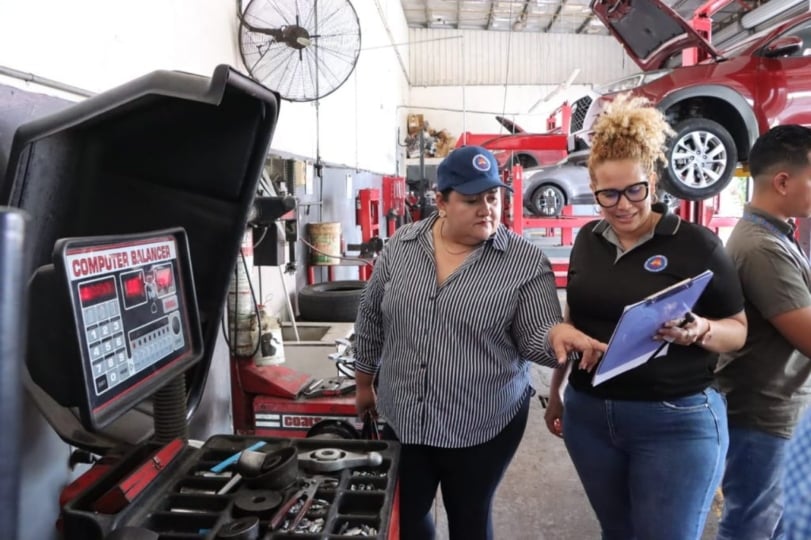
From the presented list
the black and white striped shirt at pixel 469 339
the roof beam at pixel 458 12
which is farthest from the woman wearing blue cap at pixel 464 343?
the roof beam at pixel 458 12

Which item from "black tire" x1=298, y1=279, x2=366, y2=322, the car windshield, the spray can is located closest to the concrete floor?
"black tire" x1=298, y1=279, x2=366, y2=322

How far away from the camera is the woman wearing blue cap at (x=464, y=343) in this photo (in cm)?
147

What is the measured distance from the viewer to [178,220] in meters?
1.19

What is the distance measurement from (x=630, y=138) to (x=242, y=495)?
119cm

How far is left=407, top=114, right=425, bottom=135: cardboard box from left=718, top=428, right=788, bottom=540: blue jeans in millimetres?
12054

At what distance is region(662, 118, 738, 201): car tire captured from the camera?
4070 mm

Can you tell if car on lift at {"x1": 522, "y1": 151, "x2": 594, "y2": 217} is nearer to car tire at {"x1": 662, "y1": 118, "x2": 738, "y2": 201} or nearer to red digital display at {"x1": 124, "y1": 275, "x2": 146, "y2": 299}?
car tire at {"x1": 662, "y1": 118, "x2": 738, "y2": 201}

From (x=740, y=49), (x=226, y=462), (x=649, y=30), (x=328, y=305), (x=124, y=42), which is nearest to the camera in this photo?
(x=226, y=462)

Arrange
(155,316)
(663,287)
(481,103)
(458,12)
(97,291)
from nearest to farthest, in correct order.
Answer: (97,291) → (155,316) → (663,287) → (458,12) → (481,103)

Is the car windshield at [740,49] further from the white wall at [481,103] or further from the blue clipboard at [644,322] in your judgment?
the white wall at [481,103]

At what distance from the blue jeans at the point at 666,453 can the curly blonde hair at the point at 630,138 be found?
59 cm

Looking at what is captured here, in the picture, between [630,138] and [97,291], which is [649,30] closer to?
[630,138]

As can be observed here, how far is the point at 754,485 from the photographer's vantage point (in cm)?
168

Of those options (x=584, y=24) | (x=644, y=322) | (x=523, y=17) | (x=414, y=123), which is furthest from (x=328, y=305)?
(x=584, y=24)
